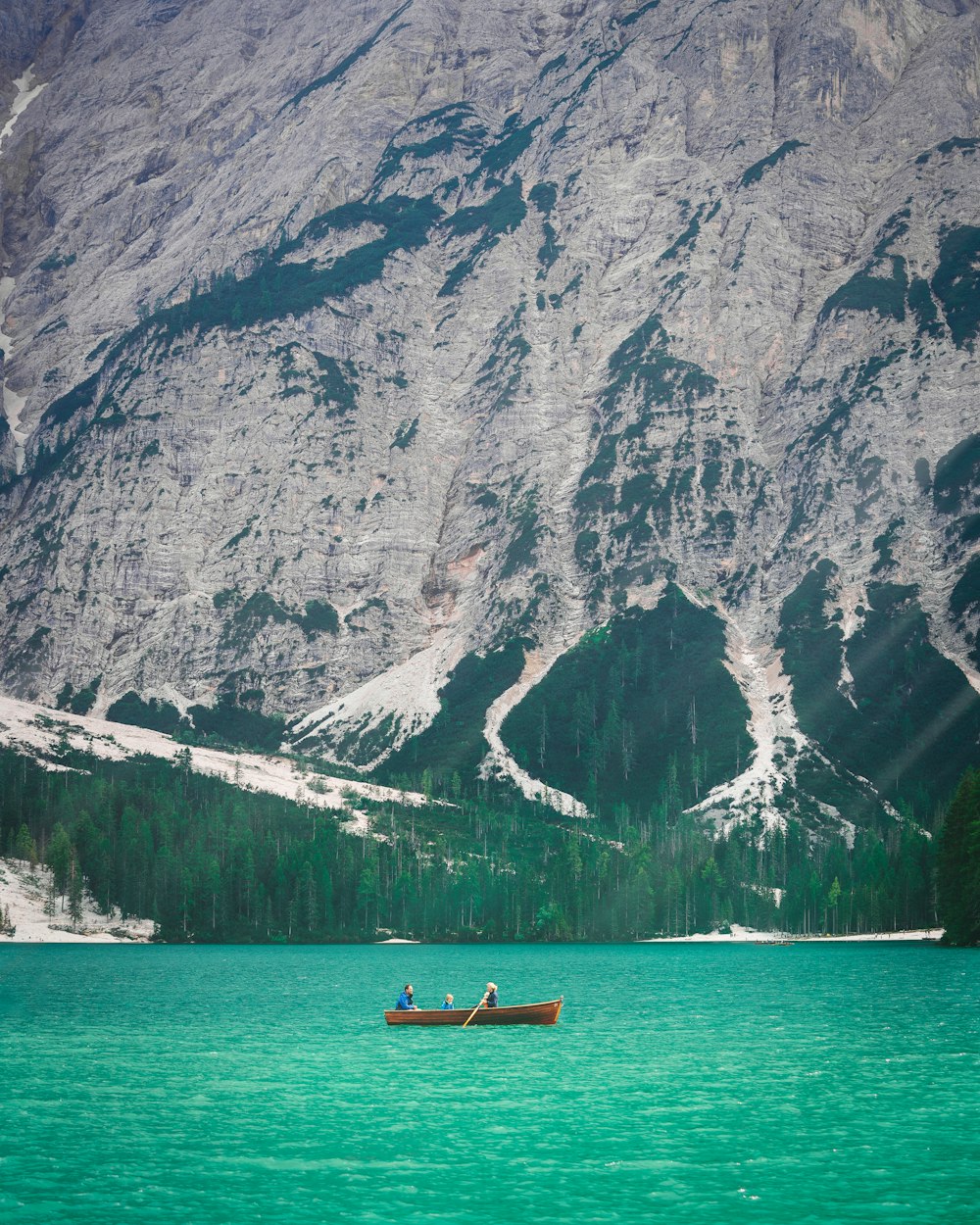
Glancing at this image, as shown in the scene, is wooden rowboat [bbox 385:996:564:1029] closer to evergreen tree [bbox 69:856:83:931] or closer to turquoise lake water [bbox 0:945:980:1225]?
turquoise lake water [bbox 0:945:980:1225]

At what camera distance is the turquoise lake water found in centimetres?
3578

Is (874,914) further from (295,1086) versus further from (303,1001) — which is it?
(295,1086)

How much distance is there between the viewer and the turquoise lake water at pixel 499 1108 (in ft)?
117

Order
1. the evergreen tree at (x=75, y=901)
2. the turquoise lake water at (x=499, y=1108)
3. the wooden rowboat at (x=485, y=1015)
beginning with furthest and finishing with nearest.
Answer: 1. the evergreen tree at (x=75, y=901)
2. the wooden rowboat at (x=485, y=1015)
3. the turquoise lake water at (x=499, y=1108)

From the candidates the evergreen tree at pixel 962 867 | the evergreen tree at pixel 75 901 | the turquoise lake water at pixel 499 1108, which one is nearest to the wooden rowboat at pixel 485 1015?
Answer: the turquoise lake water at pixel 499 1108

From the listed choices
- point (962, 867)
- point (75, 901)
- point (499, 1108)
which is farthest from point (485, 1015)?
point (75, 901)

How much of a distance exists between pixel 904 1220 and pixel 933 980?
72.9 meters

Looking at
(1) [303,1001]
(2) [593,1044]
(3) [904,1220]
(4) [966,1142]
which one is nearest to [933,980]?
(2) [593,1044]

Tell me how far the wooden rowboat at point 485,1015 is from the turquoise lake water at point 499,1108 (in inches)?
36.6

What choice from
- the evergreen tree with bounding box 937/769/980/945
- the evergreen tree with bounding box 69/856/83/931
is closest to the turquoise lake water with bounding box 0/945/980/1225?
the evergreen tree with bounding box 937/769/980/945

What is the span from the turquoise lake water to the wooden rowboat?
929 millimetres

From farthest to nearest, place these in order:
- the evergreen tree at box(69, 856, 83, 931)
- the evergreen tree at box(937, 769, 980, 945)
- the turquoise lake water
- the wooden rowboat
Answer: the evergreen tree at box(69, 856, 83, 931)
the evergreen tree at box(937, 769, 980, 945)
the wooden rowboat
the turquoise lake water

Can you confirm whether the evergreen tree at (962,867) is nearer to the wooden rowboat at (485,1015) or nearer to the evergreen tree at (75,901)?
the wooden rowboat at (485,1015)

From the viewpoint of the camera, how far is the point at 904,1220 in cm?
3294
